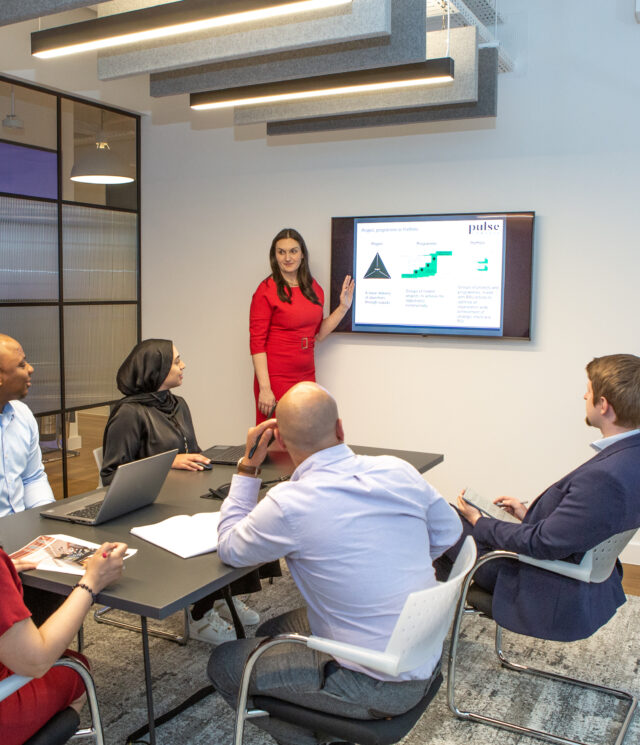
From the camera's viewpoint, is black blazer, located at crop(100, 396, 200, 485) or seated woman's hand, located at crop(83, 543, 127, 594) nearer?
seated woman's hand, located at crop(83, 543, 127, 594)

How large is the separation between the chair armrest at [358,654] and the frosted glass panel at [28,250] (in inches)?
150

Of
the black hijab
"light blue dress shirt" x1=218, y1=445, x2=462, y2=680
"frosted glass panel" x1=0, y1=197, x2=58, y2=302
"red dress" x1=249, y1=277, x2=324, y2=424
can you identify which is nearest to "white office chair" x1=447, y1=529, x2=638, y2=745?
"light blue dress shirt" x1=218, y1=445, x2=462, y2=680

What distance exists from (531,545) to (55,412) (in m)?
3.79

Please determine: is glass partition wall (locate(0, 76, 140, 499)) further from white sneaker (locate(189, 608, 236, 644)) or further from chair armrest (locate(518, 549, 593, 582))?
chair armrest (locate(518, 549, 593, 582))

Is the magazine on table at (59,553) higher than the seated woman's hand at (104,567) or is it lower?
lower

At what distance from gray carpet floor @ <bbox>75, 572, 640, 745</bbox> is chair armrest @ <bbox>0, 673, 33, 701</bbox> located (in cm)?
101

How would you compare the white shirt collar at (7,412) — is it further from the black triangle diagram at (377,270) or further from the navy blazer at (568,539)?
the black triangle diagram at (377,270)

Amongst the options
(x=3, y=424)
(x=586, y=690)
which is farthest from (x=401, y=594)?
(x=3, y=424)

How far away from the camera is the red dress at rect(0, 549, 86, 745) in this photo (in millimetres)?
1556

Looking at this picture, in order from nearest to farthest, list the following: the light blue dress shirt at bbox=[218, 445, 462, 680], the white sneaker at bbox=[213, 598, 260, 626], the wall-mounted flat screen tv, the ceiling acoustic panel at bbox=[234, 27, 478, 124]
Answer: the light blue dress shirt at bbox=[218, 445, 462, 680]
the white sneaker at bbox=[213, 598, 260, 626]
the ceiling acoustic panel at bbox=[234, 27, 478, 124]
the wall-mounted flat screen tv

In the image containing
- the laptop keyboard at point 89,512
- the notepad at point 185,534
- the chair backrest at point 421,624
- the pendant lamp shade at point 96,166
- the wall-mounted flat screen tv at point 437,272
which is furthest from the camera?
the pendant lamp shade at point 96,166

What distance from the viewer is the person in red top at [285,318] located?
16.1ft

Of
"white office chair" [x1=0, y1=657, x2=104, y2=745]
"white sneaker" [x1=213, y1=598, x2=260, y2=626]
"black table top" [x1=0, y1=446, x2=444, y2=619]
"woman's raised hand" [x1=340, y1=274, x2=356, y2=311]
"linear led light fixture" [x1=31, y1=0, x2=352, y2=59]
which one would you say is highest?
"linear led light fixture" [x1=31, y1=0, x2=352, y2=59]

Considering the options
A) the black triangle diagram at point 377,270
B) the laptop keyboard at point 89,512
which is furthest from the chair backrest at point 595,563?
the black triangle diagram at point 377,270
